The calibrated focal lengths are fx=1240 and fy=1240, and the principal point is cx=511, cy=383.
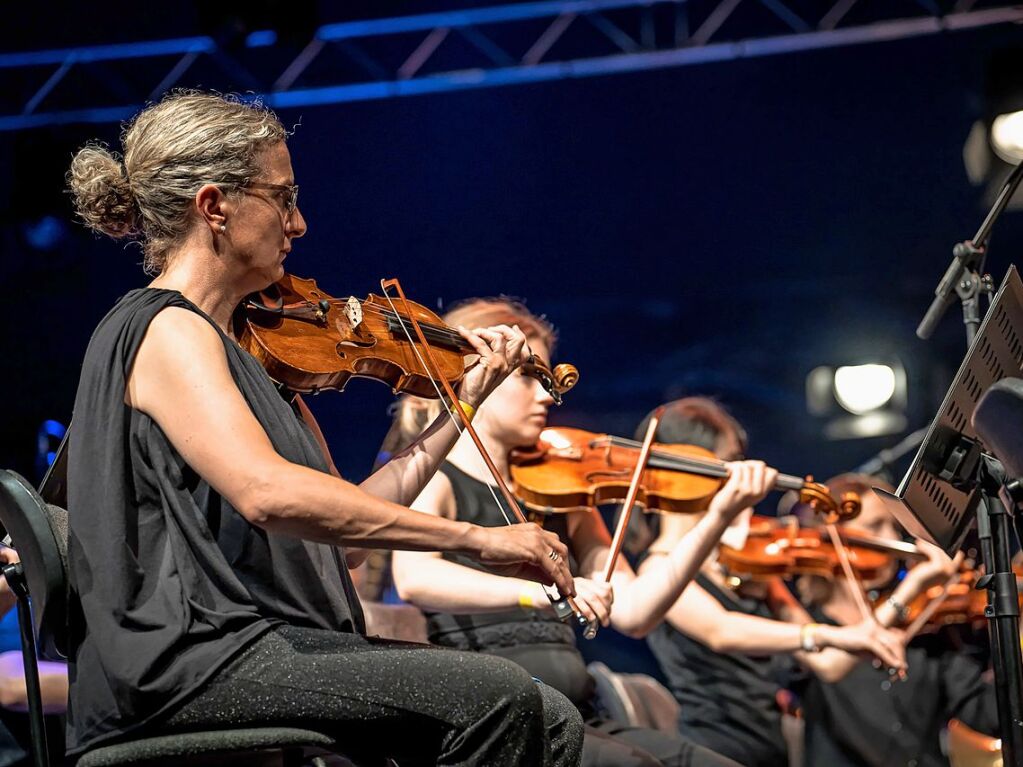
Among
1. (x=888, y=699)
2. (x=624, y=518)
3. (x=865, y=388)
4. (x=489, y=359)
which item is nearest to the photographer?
(x=489, y=359)

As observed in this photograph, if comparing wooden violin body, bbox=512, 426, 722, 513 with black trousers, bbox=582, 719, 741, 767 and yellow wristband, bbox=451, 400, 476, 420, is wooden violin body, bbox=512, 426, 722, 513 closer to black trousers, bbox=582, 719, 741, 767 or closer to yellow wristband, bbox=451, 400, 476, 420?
black trousers, bbox=582, 719, 741, 767

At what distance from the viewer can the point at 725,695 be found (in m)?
3.62

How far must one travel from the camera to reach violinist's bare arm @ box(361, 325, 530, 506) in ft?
7.54

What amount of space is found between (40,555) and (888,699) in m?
3.01

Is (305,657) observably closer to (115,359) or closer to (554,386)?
(115,359)

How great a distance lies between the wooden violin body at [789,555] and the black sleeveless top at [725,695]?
11 cm

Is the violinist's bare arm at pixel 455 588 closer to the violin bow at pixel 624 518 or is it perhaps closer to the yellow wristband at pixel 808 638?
the violin bow at pixel 624 518

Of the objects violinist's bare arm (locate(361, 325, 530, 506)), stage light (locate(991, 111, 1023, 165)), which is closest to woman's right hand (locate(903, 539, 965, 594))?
violinist's bare arm (locate(361, 325, 530, 506))

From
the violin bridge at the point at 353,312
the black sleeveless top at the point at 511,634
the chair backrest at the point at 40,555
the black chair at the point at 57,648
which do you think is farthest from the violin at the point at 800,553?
the chair backrest at the point at 40,555

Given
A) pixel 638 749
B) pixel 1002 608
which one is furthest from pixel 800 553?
pixel 1002 608

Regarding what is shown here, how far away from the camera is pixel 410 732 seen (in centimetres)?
173

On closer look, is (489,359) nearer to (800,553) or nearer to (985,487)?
(985,487)

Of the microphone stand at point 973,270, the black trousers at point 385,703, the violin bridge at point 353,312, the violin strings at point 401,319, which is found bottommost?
the black trousers at point 385,703

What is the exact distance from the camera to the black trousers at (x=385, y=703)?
67.1 inches
